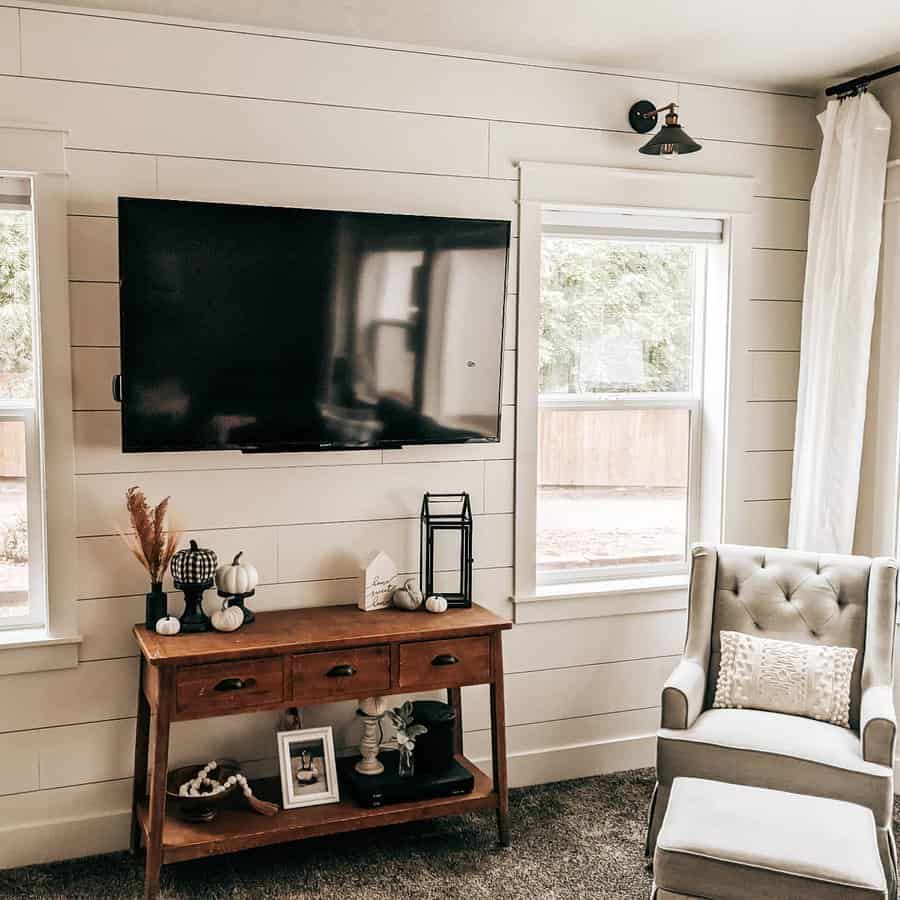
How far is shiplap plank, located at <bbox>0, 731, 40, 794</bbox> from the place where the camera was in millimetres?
2953

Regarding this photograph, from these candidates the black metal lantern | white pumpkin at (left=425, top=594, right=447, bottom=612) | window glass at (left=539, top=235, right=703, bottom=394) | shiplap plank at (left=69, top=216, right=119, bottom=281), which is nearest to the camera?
shiplap plank at (left=69, top=216, right=119, bottom=281)

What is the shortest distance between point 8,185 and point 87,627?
1.32 m

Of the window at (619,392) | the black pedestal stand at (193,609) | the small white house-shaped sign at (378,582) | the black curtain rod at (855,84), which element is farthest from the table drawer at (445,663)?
the black curtain rod at (855,84)

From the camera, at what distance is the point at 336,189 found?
318cm

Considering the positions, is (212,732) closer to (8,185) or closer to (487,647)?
(487,647)

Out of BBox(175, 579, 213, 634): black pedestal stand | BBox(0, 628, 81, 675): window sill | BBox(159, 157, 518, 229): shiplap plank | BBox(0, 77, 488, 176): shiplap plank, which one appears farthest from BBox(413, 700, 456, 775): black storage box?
BBox(0, 77, 488, 176): shiplap plank

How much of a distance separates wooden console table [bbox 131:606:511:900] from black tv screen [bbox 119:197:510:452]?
557 millimetres

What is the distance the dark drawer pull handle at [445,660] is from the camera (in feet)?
9.78

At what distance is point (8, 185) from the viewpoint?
9.45ft

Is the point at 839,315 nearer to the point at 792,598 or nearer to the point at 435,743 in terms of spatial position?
the point at 792,598

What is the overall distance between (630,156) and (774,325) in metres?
0.87

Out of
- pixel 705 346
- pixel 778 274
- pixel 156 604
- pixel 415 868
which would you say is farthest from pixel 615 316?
pixel 415 868

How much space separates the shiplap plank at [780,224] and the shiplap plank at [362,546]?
1.46 metres

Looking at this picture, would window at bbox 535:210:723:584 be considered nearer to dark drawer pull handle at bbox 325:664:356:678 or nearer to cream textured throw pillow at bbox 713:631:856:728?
cream textured throw pillow at bbox 713:631:856:728
